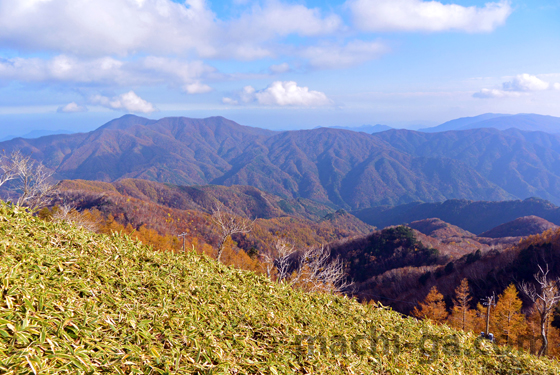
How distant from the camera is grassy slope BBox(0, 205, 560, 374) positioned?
314 centimetres

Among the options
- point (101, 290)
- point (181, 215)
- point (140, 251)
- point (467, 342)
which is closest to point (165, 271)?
point (140, 251)

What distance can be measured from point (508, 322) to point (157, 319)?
1836 inches

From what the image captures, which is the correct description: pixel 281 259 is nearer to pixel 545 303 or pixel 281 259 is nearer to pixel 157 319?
pixel 157 319

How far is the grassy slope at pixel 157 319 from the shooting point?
3.14 metres

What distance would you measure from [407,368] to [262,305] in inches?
100

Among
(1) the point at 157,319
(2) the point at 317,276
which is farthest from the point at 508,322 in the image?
(1) the point at 157,319

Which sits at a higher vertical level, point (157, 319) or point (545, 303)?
point (157, 319)

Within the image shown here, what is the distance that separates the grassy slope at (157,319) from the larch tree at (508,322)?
39283 mm

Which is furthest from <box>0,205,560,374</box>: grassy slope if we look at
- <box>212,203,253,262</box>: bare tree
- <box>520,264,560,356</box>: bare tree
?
<box>520,264,560,356</box>: bare tree

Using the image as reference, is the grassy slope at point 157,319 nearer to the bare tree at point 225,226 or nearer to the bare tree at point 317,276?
the bare tree at point 317,276

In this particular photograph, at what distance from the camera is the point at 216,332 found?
13.9ft

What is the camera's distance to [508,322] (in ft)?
125

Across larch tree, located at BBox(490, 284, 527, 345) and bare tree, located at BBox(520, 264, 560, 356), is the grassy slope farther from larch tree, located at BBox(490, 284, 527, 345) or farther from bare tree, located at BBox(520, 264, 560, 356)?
larch tree, located at BBox(490, 284, 527, 345)

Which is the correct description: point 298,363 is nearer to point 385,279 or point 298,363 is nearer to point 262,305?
point 262,305
